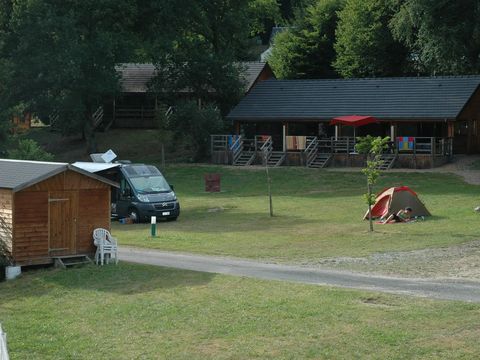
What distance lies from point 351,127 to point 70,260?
106 feet

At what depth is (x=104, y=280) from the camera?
73.0 feet

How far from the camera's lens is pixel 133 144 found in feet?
204

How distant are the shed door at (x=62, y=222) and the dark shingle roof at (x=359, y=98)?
93.2 feet

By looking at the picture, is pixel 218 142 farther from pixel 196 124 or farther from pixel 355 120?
pixel 355 120

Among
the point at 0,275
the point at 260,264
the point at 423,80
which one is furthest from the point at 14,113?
the point at 423,80

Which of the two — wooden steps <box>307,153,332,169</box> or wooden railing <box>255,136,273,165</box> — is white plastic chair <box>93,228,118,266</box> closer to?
wooden steps <box>307,153,332,169</box>

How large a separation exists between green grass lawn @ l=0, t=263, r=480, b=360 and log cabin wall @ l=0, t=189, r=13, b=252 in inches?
109

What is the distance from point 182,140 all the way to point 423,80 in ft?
54.9

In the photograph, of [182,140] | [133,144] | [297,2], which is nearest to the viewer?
[182,140]

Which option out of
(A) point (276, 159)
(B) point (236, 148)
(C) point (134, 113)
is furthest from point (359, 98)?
(C) point (134, 113)

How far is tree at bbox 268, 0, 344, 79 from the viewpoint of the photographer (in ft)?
225

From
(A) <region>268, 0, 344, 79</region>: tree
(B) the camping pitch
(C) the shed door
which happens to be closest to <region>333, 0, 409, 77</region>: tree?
(A) <region>268, 0, 344, 79</region>: tree

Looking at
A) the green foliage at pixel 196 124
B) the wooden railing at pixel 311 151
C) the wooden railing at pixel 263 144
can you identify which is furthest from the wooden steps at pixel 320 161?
the green foliage at pixel 196 124

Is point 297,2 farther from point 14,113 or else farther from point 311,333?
point 311,333
